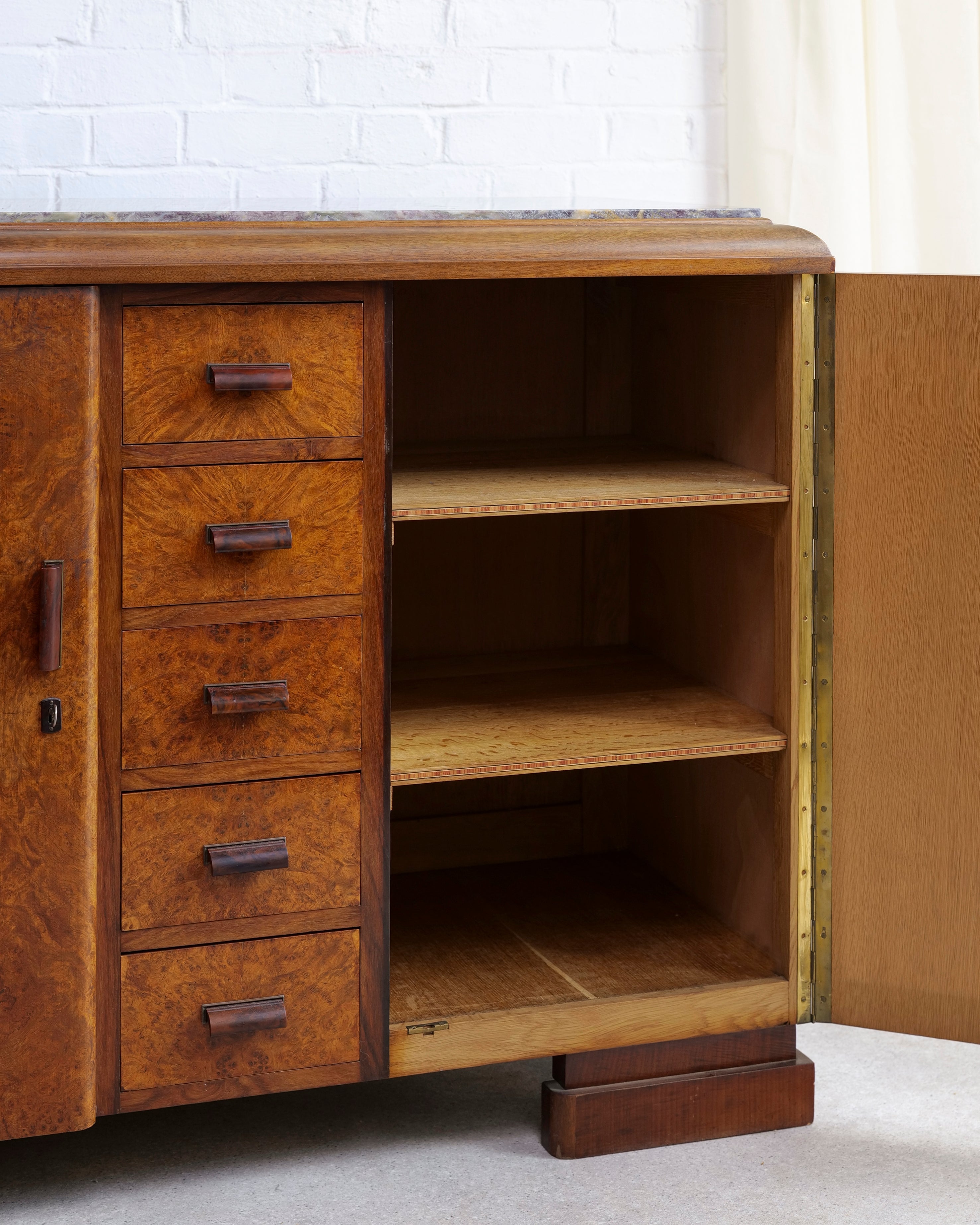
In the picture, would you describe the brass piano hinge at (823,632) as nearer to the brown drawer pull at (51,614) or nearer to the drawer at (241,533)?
the drawer at (241,533)

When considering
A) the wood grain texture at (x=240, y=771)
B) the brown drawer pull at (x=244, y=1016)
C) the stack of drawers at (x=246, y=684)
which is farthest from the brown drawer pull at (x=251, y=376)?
the brown drawer pull at (x=244, y=1016)

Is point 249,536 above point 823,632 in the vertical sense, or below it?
above

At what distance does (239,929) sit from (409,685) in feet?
1.71

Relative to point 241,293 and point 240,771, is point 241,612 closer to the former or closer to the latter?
point 240,771

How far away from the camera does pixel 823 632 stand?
187cm

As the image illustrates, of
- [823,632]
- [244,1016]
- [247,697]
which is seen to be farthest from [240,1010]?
[823,632]

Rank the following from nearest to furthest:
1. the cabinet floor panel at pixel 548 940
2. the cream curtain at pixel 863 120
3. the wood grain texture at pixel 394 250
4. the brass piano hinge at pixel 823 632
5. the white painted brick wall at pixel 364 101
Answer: the wood grain texture at pixel 394 250 → the brass piano hinge at pixel 823 632 → the cabinet floor panel at pixel 548 940 → the white painted brick wall at pixel 364 101 → the cream curtain at pixel 863 120

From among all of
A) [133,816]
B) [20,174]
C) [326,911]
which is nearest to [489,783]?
[326,911]

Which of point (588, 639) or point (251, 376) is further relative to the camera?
point (588, 639)

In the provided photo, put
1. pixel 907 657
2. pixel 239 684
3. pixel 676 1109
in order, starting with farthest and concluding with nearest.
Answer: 1. pixel 676 1109
2. pixel 907 657
3. pixel 239 684

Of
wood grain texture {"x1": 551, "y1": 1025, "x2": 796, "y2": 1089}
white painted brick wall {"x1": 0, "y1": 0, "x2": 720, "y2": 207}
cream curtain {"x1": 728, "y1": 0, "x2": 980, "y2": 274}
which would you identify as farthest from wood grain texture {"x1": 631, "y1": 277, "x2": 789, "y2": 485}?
wood grain texture {"x1": 551, "y1": 1025, "x2": 796, "y2": 1089}

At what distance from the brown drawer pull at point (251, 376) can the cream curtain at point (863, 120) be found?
3.47 feet

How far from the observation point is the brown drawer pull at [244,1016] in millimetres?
1741

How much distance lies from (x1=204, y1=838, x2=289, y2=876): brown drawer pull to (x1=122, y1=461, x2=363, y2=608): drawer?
10.7 inches
